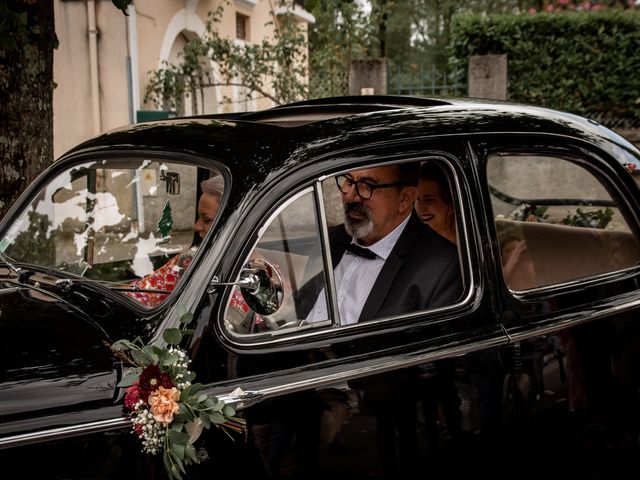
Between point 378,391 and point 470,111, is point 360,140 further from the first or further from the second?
point 378,391

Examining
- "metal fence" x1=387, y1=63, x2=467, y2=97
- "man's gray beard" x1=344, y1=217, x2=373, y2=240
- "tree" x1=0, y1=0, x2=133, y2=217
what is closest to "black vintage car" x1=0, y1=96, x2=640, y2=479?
"man's gray beard" x1=344, y1=217, x2=373, y2=240

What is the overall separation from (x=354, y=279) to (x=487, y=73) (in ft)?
26.8

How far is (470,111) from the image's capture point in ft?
9.78

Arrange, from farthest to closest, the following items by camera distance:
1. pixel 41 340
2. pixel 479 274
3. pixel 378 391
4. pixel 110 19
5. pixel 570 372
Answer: pixel 110 19 → pixel 570 372 → pixel 479 274 → pixel 378 391 → pixel 41 340

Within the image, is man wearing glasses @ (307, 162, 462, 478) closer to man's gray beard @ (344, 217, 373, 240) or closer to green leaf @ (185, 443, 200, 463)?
man's gray beard @ (344, 217, 373, 240)

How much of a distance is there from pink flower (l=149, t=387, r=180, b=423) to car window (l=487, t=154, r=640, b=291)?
4.49 feet

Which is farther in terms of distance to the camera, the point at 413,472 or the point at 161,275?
the point at 161,275

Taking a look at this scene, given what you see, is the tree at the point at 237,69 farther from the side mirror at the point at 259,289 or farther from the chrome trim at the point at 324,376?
the side mirror at the point at 259,289

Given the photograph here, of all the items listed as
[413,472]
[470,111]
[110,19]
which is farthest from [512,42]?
[413,472]

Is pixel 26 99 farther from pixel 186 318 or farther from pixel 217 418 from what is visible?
pixel 217 418

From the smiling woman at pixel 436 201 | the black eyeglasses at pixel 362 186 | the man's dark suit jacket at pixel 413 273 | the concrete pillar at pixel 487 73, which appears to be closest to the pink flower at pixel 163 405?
the man's dark suit jacket at pixel 413 273

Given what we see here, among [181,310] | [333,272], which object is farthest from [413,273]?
[181,310]

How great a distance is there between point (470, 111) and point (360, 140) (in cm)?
60

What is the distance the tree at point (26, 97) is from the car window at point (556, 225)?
2364 millimetres
